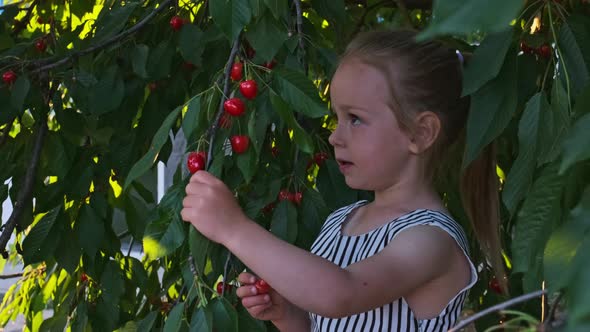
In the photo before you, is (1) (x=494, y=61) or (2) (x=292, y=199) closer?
(1) (x=494, y=61)

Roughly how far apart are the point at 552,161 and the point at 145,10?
1225 millimetres

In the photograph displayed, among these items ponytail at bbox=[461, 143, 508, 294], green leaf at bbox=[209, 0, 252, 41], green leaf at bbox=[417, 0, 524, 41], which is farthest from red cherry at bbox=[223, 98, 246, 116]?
green leaf at bbox=[417, 0, 524, 41]

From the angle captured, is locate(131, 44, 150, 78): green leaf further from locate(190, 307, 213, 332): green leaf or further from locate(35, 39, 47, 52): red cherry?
locate(190, 307, 213, 332): green leaf

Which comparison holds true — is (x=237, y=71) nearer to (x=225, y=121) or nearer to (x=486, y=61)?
(x=225, y=121)

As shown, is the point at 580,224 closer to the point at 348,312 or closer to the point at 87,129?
the point at 348,312

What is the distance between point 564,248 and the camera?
→ 0.69m

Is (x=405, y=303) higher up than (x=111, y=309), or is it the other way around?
(x=405, y=303)

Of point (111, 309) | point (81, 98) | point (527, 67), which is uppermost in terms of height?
point (527, 67)

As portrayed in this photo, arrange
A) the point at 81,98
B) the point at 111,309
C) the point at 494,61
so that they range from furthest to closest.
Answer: the point at 111,309, the point at 81,98, the point at 494,61

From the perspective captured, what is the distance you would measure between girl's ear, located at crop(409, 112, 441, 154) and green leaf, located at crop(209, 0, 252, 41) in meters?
0.30

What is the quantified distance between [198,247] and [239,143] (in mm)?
163

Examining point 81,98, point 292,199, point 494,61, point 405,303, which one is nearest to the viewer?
point 494,61

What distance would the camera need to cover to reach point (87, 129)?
2.01m

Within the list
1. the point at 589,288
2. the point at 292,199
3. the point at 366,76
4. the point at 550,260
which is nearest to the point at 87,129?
the point at 292,199
